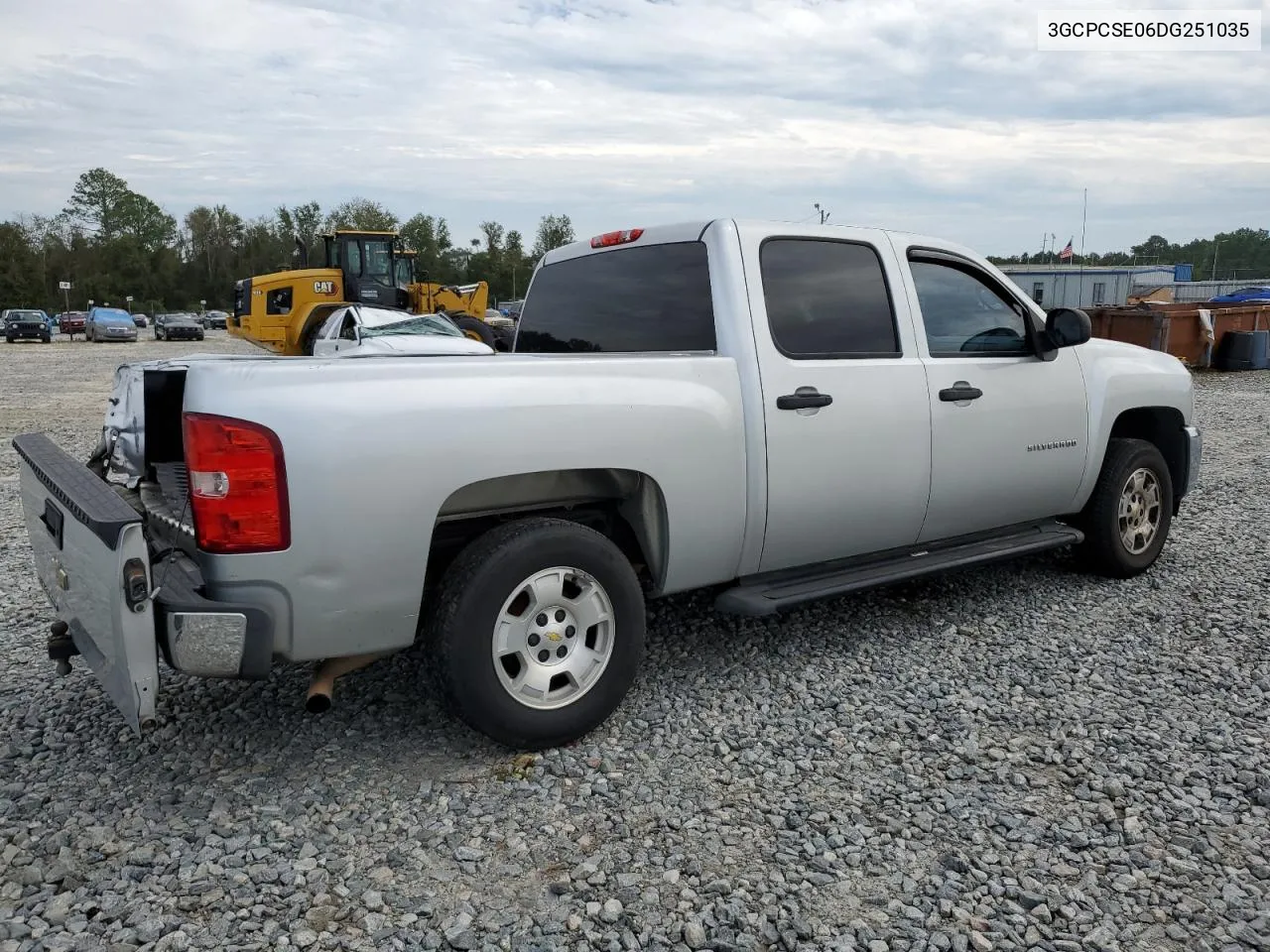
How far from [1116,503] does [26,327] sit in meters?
45.1

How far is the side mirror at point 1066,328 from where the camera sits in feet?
15.5

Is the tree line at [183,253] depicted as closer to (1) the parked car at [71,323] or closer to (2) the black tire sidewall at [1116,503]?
(1) the parked car at [71,323]

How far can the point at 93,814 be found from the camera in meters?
3.10

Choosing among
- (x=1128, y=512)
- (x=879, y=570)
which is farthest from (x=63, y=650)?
(x=1128, y=512)

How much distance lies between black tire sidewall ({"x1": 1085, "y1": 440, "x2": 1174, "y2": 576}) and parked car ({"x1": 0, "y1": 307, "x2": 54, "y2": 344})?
44.6 meters

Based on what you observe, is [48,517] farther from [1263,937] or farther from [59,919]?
[1263,937]

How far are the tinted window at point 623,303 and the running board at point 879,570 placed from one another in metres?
1.04

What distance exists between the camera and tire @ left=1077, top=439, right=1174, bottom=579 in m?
5.38

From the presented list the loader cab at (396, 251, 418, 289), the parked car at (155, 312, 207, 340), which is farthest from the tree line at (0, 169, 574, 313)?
the loader cab at (396, 251, 418, 289)

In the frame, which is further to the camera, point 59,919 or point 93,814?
point 93,814

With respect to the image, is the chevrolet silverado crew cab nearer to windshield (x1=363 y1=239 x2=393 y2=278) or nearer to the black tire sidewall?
the black tire sidewall

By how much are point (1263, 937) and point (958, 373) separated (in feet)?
8.67

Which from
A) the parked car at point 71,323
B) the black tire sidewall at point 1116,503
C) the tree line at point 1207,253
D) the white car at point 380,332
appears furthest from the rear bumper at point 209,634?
Result: the tree line at point 1207,253

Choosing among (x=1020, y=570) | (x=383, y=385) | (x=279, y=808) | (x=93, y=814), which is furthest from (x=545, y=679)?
(x=1020, y=570)
